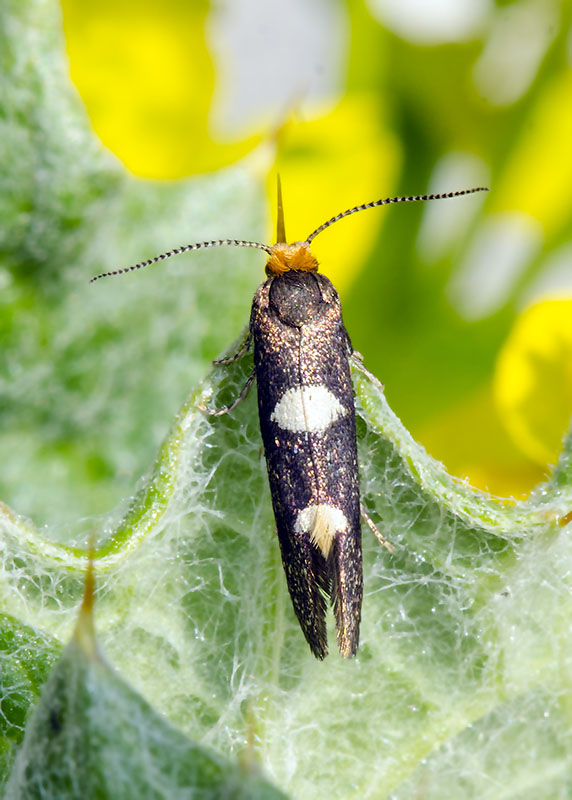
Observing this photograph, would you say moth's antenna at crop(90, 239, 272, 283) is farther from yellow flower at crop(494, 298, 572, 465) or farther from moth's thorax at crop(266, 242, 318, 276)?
yellow flower at crop(494, 298, 572, 465)

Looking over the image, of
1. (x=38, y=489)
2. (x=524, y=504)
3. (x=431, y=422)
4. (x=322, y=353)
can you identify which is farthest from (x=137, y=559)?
(x=431, y=422)

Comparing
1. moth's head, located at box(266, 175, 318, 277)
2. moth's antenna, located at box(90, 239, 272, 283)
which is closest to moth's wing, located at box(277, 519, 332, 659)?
moth's antenna, located at box(90, 239, 272, 283)

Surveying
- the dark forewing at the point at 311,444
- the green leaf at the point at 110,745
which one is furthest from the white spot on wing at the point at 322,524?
the green leaf at the point at 110,745

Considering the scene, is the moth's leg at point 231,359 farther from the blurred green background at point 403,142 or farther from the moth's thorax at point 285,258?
the blurred green background at point 403,142

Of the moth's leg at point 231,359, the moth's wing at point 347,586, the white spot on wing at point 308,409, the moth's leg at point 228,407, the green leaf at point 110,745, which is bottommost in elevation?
the green leaf at point 110,745

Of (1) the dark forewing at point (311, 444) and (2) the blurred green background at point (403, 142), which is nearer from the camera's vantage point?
(1) the dark forewing at point (311, 444)

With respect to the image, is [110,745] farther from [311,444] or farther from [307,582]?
[311,444]
